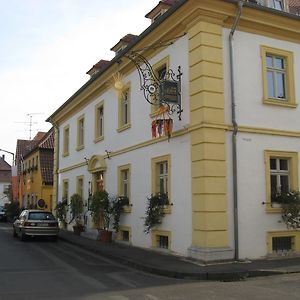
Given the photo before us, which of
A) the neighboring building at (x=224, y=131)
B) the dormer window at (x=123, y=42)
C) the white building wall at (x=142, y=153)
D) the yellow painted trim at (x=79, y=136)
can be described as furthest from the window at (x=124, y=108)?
the yellow painted trim at (x=79, y=136)

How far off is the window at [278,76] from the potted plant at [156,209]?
4664mm

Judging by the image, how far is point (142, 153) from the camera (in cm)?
1777

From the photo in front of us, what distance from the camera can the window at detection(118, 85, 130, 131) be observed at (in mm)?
19562

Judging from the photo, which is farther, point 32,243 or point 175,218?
point 32,243

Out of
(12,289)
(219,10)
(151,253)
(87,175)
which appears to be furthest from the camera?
(87,175)

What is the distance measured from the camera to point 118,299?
9086 millimetres

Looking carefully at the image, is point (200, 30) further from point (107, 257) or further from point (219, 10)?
point (107, 257)

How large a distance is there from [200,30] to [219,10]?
0.91 meters

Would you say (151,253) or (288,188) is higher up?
(288,188)

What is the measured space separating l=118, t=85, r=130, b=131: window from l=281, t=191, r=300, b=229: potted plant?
7.47 m

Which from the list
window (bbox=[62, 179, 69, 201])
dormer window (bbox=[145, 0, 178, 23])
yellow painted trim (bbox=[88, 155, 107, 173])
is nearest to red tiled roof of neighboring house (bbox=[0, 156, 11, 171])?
window (bbox=[62, 179, 69, 201])

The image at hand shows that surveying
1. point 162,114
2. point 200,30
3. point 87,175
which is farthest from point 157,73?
point 87,175

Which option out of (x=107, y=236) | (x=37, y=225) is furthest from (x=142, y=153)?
(x=37, y=225)

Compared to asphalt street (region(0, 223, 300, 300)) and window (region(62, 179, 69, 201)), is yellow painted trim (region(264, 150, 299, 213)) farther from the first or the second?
window (region(62, 179, 69, 201))
